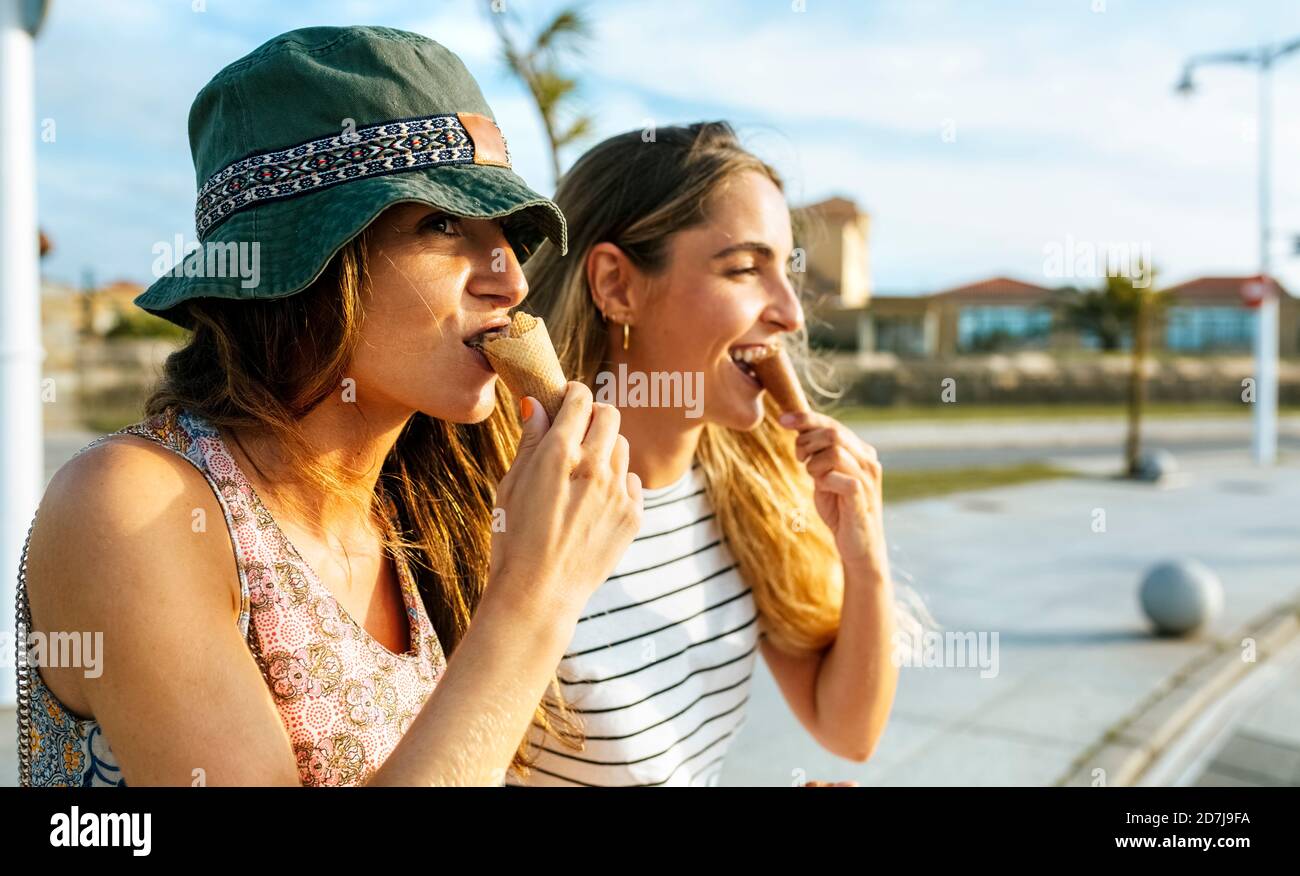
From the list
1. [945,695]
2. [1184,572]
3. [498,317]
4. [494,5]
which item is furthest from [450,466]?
[1184,572]

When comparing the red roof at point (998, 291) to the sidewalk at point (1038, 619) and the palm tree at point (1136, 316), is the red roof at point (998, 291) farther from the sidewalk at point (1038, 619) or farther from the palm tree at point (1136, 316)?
the sidewalk at point (1038, 619)

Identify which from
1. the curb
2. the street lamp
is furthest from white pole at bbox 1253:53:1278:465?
the curb

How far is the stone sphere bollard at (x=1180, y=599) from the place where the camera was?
23.5ft

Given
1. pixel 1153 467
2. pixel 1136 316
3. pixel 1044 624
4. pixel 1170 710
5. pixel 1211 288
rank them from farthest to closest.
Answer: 1. pixel 1211 288
2. pixel 1136 316
3. pixel 1153 467
4. pixel 1044 624
5. pixel 1170 710

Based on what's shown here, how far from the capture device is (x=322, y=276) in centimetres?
139

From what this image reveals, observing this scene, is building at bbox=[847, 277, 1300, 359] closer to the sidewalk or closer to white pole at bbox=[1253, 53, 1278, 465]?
white pole at bbox=[1253, 53, 1278, 465]

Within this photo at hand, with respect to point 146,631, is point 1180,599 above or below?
below

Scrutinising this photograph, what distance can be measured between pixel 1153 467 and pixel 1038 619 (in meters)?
10.1

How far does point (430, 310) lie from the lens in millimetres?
1423

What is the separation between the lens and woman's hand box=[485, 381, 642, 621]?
50.9 inches

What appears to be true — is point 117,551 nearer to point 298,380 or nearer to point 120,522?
point 120,522

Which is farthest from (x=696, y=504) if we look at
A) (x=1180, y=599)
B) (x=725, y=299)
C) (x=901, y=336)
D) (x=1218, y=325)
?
(x=1218, y=325)

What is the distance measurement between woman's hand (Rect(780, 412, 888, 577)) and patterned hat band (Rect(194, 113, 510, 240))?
1.10 meters
